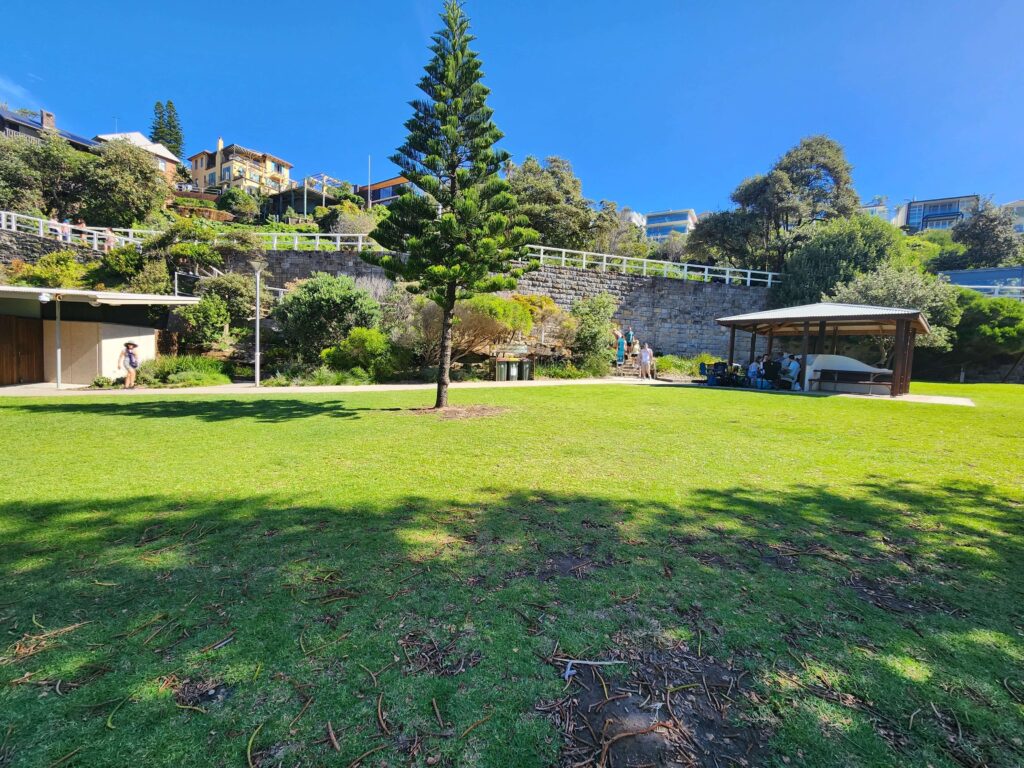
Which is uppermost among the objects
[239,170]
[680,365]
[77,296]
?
[239,170]

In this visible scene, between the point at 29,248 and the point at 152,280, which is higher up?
the point at 29,248

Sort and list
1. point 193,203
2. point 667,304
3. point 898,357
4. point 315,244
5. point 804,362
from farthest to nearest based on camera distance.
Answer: point 193,203 → point 667,304 → point 315,244 → point 804,362 → point 898,357

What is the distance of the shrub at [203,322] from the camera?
17.4 metres

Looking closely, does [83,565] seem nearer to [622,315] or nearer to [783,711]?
[783,711]

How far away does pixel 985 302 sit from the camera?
69.2 feet

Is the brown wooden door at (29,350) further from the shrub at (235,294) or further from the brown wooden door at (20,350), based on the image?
the shrub at (235,294)

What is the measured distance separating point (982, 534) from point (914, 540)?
54 centimetres

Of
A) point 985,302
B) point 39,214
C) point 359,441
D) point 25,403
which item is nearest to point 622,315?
point 985,302

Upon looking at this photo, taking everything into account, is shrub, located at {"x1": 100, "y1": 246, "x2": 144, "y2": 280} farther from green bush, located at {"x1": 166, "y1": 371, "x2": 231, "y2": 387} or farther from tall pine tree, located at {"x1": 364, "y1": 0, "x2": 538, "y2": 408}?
tall pine tree, located at {"x1": 364, "y1": 0, "x2": 538, "y2": 408}

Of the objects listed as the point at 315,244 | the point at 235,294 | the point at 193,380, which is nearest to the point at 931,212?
the point at 315,244

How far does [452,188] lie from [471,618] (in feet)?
25.5

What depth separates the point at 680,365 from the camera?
891 inches

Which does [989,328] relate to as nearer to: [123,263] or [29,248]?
[123,263]

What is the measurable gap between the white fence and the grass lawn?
16.5 m
